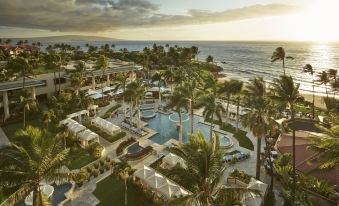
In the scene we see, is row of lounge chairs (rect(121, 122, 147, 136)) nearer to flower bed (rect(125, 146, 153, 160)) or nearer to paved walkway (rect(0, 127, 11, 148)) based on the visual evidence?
flower bed (rect(125, 146, 153, 160))

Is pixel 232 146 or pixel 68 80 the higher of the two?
pixel 68 80

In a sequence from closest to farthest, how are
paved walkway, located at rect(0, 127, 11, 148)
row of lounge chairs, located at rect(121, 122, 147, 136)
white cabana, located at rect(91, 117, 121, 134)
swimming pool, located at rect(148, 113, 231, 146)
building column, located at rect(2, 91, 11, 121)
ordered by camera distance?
paved walkway, located at rect(0, 127, 11, 148), swimming pool, located at rect(148, 113, 231, 146), white cabana, located at rect(91, 117, 121, 134), row of lounge chairs, located at rect(121, 122, 147, 136), building column, located at rect(2, 91, 11, 121)

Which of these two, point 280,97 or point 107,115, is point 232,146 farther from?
point 107,115

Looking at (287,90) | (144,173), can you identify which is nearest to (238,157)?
(287,90)

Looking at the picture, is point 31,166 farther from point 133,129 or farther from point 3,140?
point 3,140

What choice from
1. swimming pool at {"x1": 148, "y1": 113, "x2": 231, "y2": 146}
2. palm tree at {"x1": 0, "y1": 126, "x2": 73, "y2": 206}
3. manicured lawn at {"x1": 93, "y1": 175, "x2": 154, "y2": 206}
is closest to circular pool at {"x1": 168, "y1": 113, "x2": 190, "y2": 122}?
swimming pool at {"x1": 148, "y1": 113, "x2": 231, "y2": 146}

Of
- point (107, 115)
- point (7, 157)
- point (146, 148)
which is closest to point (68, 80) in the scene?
point (107, 115)
